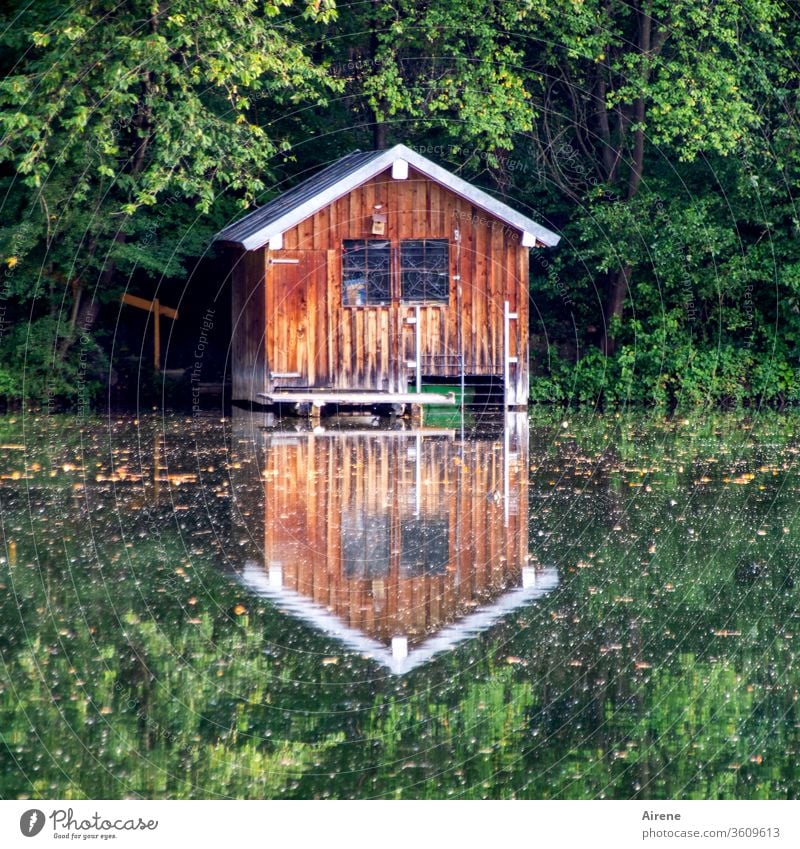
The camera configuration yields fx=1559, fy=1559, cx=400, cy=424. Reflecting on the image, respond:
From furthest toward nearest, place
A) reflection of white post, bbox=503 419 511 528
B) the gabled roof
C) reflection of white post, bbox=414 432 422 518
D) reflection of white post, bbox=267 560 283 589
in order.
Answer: the gabled roof < reflection of white post, bbox=414 432 422 518 < reflection of white post, bbox=503 419 511 528 < reflection of white post, bbox=267 560 283 589

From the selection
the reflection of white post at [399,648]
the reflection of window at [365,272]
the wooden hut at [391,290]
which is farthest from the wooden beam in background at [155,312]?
the reflection of white post at [399,648]

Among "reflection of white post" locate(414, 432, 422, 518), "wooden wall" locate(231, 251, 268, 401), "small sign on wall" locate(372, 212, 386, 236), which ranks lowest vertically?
"reflection of white post" locate(414, 432, 422, 518)

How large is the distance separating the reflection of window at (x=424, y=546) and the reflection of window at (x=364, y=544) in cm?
15

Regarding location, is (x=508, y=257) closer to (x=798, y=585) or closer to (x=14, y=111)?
(x=14, y=111)

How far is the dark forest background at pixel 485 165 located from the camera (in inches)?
1054

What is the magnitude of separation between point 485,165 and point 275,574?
74.2 feet

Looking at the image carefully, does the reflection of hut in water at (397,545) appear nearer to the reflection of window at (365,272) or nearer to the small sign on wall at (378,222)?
the reflection of window at (365,272)

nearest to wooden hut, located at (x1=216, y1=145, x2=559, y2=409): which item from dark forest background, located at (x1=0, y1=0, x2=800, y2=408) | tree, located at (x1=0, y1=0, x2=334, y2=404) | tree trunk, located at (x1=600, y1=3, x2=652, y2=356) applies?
dark forest background, located at (x1=0, y1=0, x2=800, y2=408)

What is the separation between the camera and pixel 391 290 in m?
27.0

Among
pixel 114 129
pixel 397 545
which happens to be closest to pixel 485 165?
pixel 114 129

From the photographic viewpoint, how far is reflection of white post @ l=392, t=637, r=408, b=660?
899cm

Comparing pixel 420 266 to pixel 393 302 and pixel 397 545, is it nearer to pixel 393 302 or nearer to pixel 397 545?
pixel 393 302

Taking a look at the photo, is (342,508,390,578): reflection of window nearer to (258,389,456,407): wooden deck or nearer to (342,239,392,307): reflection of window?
(258,389,456,407): wooden deck
